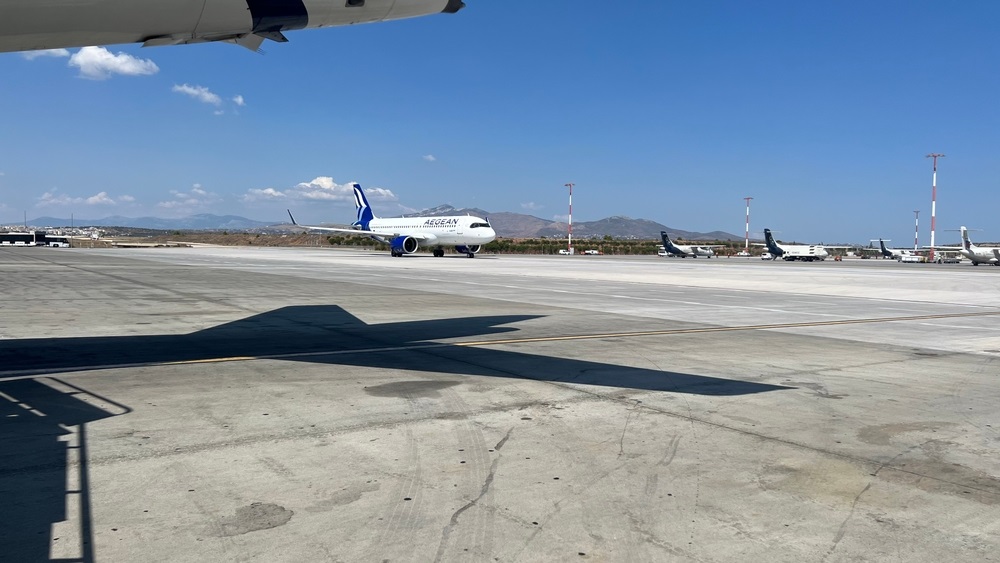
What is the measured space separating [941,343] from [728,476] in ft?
35.3

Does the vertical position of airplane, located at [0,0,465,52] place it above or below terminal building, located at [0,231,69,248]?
above

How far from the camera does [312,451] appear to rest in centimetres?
606

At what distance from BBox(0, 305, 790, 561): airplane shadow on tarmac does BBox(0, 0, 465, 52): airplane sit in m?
4.09

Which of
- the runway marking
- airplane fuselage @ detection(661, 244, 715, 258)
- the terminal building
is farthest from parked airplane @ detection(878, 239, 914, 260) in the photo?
the terminal building

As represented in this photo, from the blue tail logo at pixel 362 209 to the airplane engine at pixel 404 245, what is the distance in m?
10.8

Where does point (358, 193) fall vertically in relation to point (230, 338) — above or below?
above

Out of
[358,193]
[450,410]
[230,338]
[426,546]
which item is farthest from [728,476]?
[358,193]

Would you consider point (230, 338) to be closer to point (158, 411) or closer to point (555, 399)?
point (158, 411)

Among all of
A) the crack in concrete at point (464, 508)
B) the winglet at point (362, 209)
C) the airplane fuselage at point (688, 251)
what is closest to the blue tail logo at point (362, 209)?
the winglet at point (362, 209)

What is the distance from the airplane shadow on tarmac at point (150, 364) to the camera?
4.68 m

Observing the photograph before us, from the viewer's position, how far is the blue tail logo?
240ft

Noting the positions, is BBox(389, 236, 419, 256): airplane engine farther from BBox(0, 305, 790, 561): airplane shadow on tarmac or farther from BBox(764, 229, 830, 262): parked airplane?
BBox(764, 229, 830, 262): parked airplane

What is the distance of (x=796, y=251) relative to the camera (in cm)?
8425

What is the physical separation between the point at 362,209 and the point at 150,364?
64.9m
